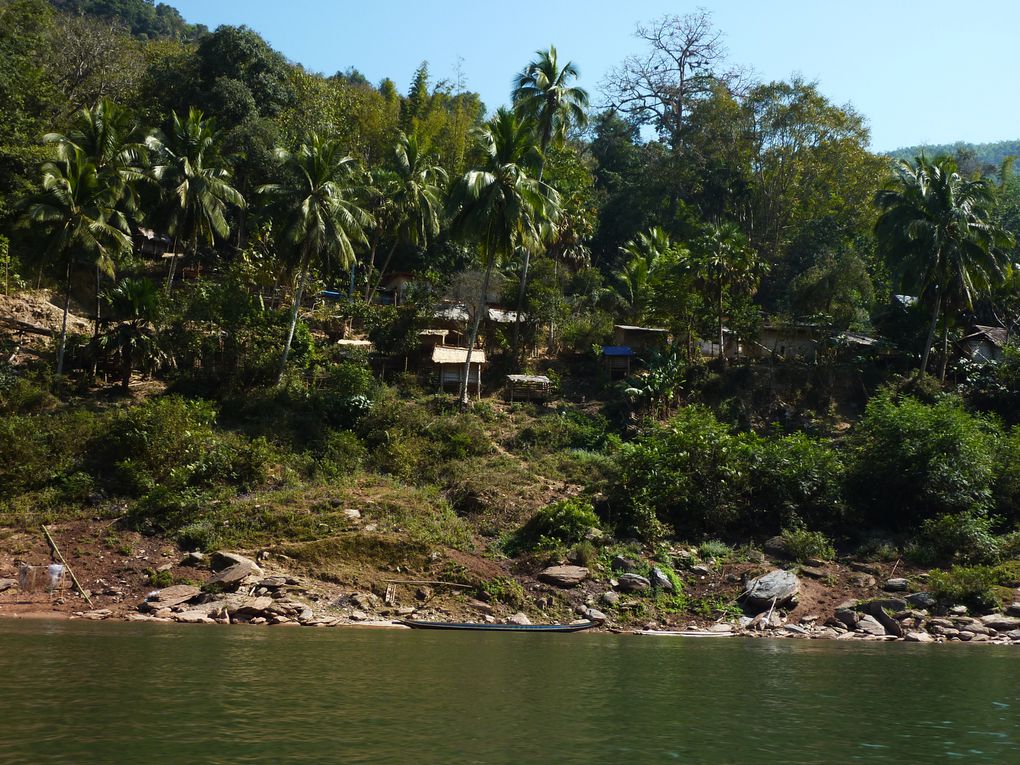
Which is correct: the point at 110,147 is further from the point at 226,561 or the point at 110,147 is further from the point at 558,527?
the point at 558,527

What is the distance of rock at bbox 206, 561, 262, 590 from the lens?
2244 centimetres

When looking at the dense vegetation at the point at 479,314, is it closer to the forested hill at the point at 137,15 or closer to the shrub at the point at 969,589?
the shrub at the point at 969,589

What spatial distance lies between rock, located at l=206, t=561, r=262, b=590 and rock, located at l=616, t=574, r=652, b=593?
32.1 feet

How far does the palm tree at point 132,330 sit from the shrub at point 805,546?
2371 cm

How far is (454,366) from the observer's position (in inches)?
1478

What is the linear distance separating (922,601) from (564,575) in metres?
9.58

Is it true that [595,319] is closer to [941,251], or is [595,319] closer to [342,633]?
[941,251]

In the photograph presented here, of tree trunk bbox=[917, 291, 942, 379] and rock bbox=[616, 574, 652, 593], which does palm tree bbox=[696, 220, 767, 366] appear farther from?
rock bbox=[616, 574, 652, 593]

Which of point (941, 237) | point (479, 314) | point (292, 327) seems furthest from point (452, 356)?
point (941, 237)

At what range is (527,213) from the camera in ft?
114

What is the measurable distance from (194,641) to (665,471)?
51.0 feet

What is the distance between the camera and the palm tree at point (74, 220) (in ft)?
104

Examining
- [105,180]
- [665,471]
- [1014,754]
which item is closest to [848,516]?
[665,471]

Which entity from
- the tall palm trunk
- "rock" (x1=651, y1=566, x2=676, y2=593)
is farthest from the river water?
the tall palm trunk
